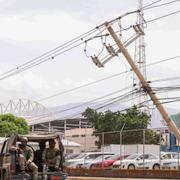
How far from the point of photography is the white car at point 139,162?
122ft

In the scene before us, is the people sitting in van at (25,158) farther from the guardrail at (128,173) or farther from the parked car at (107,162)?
the parked car at (107,162)

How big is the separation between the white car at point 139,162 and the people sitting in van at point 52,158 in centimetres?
2079

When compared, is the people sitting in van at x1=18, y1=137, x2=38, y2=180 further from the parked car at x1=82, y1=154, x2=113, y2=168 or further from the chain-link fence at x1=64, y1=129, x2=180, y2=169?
the parked car at x1=82, y1=154, x2=113, y2=168

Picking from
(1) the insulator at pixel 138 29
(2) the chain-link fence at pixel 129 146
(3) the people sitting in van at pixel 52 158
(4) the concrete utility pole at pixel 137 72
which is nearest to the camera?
(3) the people sitting in van at pixel 52 158

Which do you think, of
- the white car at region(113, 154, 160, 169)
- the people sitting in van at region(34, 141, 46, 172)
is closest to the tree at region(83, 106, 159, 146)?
the white car at region(113, 154, 160, 169)

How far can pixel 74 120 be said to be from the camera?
140 m

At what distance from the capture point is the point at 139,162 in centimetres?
3916

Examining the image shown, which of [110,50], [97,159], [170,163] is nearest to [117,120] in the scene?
[97,159]

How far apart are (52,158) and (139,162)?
76.5 ft

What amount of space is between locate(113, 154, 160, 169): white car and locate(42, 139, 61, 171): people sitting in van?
20.8 metres

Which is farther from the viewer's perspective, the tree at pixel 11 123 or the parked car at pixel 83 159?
the tree at pixel 11 123

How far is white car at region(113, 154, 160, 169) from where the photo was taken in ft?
122

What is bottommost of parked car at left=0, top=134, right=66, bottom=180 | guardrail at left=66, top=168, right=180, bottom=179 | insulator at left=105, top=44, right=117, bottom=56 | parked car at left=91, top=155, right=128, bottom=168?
guardrail at left=66, top=168, right=180, bottom=179

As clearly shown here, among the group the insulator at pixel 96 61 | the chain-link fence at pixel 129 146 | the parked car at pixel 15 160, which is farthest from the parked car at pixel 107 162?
the parked car at pixel 15 160
